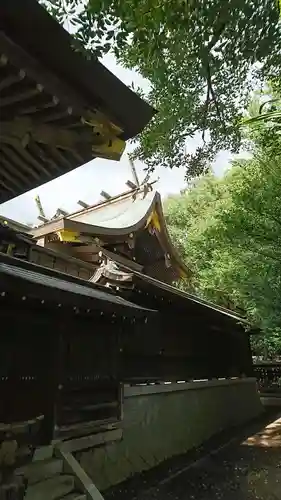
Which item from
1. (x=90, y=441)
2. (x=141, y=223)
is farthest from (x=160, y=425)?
(x=141, y=223)

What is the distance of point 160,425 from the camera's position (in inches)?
309

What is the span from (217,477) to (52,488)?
131 inches

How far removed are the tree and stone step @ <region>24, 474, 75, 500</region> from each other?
474 centimetres

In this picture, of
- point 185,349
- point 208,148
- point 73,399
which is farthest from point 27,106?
point 185,349

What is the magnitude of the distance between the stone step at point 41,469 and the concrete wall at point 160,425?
722 millimetres

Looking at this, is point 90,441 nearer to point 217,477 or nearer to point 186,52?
point 217,477

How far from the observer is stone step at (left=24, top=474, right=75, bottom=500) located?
4.41 m

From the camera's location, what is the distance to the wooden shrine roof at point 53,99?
2.29 metres

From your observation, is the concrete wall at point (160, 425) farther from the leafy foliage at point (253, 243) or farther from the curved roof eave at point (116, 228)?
the curved roof eave at point (116, 228)

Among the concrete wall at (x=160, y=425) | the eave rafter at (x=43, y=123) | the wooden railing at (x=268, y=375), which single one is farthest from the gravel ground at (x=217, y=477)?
the wooden railing at (x=268, y=375)

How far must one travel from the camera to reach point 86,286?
692cm

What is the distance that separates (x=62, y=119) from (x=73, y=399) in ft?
14.2

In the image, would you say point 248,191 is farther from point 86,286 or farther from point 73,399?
point 73,399

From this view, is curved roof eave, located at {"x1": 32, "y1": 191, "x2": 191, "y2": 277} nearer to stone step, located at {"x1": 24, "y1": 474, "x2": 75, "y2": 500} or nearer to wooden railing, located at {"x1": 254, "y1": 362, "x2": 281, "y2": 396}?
stone step, located at {"x1": 24, "y1": 474, "x2": 75, "y2": 500}
